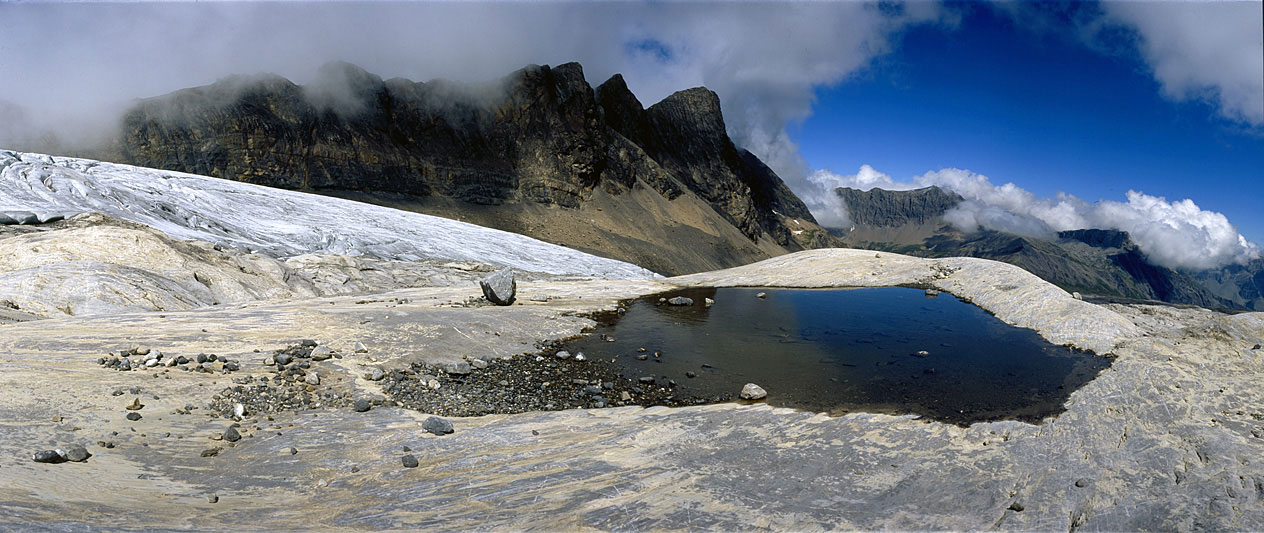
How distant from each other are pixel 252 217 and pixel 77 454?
41347 millimetres

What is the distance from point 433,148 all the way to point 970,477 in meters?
92.9

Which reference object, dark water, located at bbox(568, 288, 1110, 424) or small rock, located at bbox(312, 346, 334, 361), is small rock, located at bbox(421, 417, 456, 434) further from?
dark water, located at bbox(568, 288, 1110, 424)

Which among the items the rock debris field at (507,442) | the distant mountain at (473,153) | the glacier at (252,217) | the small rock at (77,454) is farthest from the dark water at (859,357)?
the distant mountain at (473,153)

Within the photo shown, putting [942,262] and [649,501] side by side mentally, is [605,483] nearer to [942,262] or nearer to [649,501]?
[649,501]

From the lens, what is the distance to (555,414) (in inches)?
464

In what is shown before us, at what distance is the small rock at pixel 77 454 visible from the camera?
25.7 feet

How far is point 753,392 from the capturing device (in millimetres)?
14844

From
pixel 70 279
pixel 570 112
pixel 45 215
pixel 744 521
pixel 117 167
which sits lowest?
pixel 744 521

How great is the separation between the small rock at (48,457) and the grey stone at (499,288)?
1700 cm

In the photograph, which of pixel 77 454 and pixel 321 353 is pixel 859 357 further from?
pixel 77 454

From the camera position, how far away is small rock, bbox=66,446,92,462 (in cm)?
785

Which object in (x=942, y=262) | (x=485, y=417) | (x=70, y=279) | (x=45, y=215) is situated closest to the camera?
(x=485, y=417)

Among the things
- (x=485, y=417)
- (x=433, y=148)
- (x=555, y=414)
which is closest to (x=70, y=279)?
(x=485, y=417)

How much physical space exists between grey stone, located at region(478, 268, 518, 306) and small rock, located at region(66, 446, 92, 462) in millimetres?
16746
